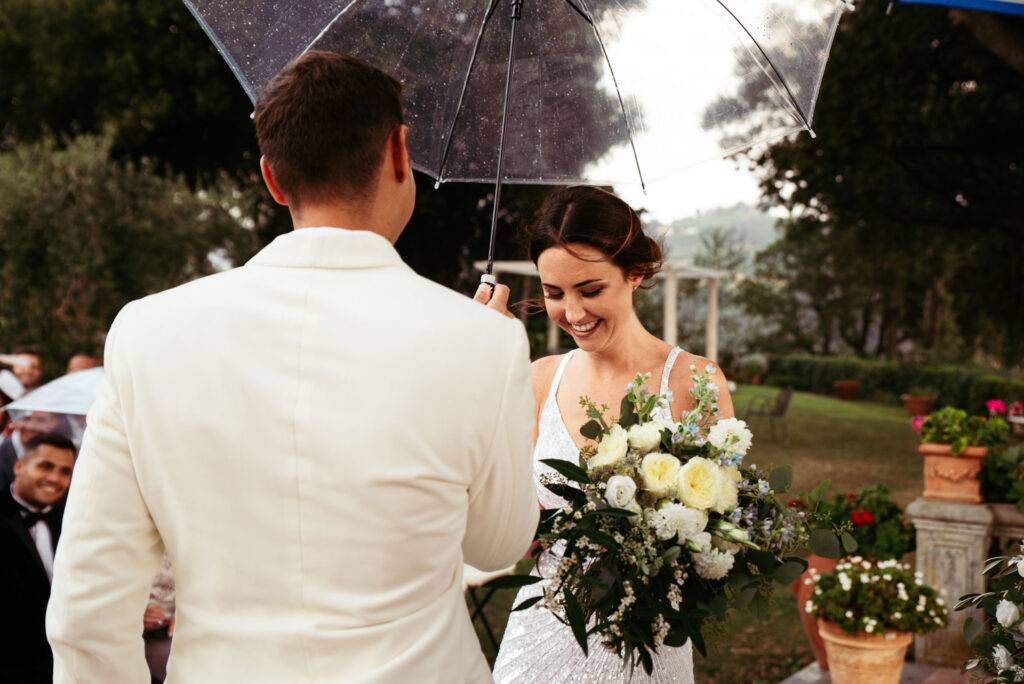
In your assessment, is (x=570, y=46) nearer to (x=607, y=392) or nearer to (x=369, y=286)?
(x=607, y=392)

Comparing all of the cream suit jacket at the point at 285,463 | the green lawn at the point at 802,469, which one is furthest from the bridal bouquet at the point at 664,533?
the cream suit jacket at the point at 285,463

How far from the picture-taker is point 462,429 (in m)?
1.36

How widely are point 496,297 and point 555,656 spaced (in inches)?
52.0

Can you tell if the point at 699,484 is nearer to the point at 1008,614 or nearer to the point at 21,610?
the point at 1008,614

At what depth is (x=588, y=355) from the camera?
3.20m

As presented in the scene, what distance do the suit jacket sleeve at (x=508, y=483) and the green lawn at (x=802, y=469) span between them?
0.83 m

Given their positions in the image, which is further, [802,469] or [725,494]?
[802,469]

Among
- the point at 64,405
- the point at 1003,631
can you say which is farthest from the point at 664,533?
the point at 64,405

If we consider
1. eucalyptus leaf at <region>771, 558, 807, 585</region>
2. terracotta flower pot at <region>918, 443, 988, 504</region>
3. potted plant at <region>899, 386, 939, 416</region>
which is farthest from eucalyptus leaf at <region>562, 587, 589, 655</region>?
potted plant at <region>899, 386, 939, 416</region>

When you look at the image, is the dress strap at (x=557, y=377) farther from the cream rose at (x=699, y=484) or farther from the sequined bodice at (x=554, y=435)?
the cream rose at (x=699, y=484)

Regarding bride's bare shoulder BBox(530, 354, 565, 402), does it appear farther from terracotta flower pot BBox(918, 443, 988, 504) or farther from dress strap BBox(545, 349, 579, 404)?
terracotta flower pot BBox(918, 443, 988, 504)

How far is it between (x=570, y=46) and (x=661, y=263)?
809 millimetres

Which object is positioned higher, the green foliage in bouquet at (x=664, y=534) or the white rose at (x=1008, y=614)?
the green foliage in bouquet at (x=664, y=534)

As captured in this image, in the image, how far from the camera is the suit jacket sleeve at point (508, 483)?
141 cm
